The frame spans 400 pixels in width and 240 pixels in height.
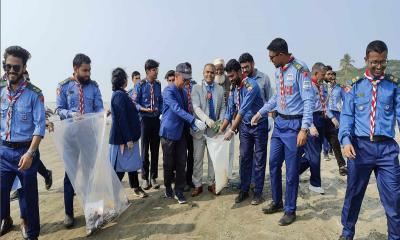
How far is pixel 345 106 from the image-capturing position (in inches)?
147

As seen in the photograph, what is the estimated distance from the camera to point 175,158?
5.54 meters

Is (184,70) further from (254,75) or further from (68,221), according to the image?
(68,221)

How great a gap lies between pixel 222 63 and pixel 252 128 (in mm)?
1687

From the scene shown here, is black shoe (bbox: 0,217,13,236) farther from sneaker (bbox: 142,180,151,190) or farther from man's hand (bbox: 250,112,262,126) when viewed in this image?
man's hand (bbox: 250,112,262,126)

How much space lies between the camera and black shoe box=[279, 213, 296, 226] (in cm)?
431

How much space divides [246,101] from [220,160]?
1.04m

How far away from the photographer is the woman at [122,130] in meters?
5.16

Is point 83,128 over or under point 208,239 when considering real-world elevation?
over

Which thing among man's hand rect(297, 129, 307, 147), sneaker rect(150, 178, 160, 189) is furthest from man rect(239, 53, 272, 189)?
sneaker rect(150, 178, 160, 189)

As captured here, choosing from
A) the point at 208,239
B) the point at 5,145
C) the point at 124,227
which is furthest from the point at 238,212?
the point at 5,145

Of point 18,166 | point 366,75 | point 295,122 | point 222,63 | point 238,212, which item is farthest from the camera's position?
point 222,63

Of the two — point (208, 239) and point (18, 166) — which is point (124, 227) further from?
point (18, 166)

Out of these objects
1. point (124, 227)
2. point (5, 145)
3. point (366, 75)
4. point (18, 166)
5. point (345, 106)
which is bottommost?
point (124, 227)

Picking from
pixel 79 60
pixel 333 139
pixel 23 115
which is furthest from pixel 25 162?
pixel 333 139
